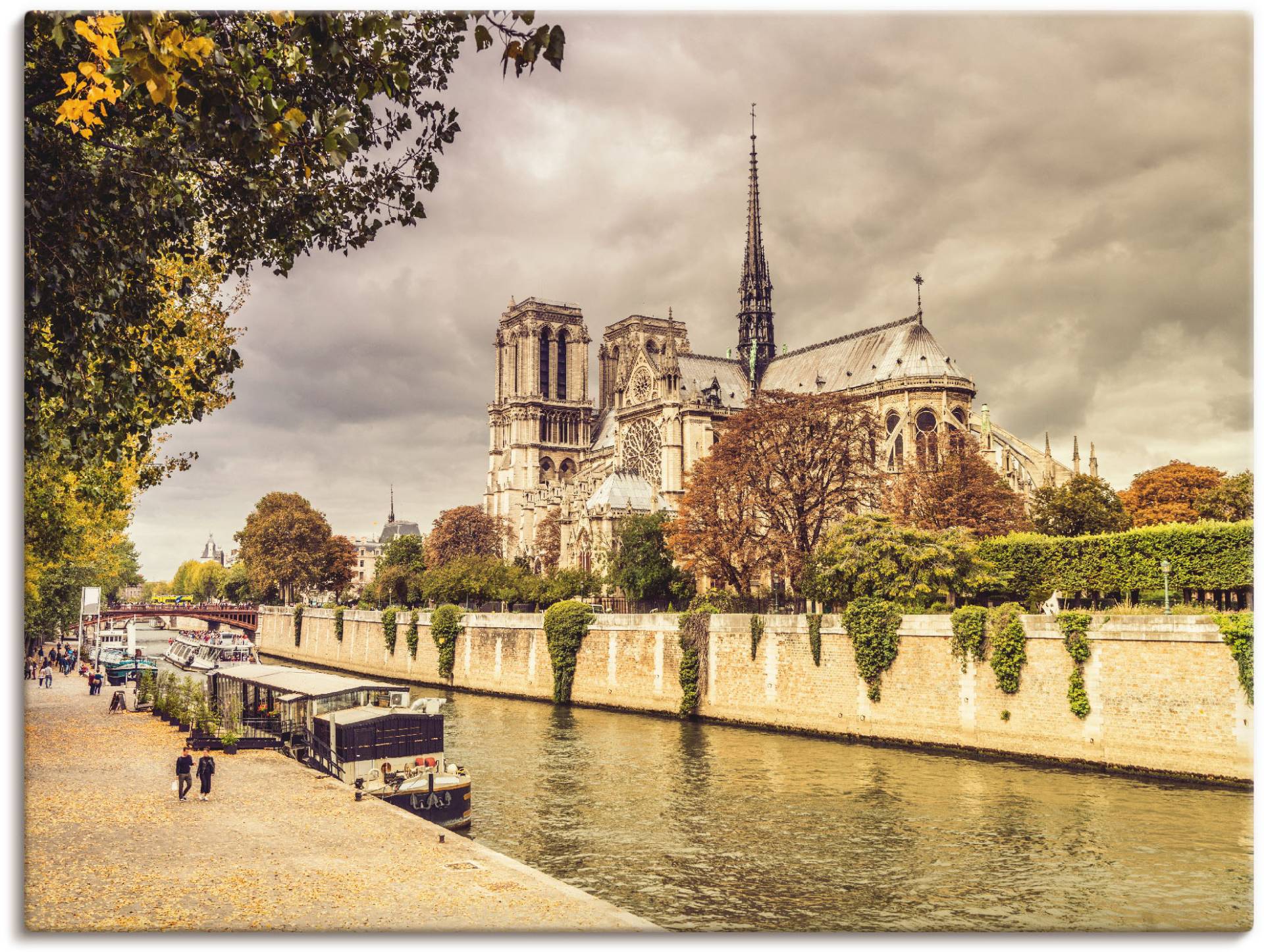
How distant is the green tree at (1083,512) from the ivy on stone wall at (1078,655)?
83.7ft

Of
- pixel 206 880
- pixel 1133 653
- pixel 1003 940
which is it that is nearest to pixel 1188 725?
pixel 1133 653

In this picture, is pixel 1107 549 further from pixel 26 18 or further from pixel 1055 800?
pixel 26 18

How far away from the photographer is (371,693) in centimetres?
2808

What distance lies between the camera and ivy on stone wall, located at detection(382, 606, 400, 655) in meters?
64.4

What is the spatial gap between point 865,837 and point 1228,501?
38.4 metres

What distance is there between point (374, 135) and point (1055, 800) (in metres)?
20.3

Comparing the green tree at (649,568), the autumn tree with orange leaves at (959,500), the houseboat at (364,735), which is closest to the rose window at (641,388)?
the green tree at (649,568)

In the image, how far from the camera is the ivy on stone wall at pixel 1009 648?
30.3m

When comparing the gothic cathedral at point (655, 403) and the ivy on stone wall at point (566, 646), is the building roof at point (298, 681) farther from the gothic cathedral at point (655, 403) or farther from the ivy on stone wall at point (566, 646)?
the gothic cathedral at point (655, 403)

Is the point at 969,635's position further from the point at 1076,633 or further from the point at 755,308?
the point at 755,308

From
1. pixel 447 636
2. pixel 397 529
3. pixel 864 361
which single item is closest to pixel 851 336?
pixel 864 361

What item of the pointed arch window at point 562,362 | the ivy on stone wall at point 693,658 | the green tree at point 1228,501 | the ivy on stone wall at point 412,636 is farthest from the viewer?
the pointed arch window at point 562,362

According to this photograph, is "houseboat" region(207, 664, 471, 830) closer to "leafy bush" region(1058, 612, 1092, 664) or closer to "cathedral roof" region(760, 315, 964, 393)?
"leafy bush" region(1058, 612, 1092, 664)

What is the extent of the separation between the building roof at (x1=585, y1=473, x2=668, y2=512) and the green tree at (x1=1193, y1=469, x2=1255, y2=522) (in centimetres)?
3747
